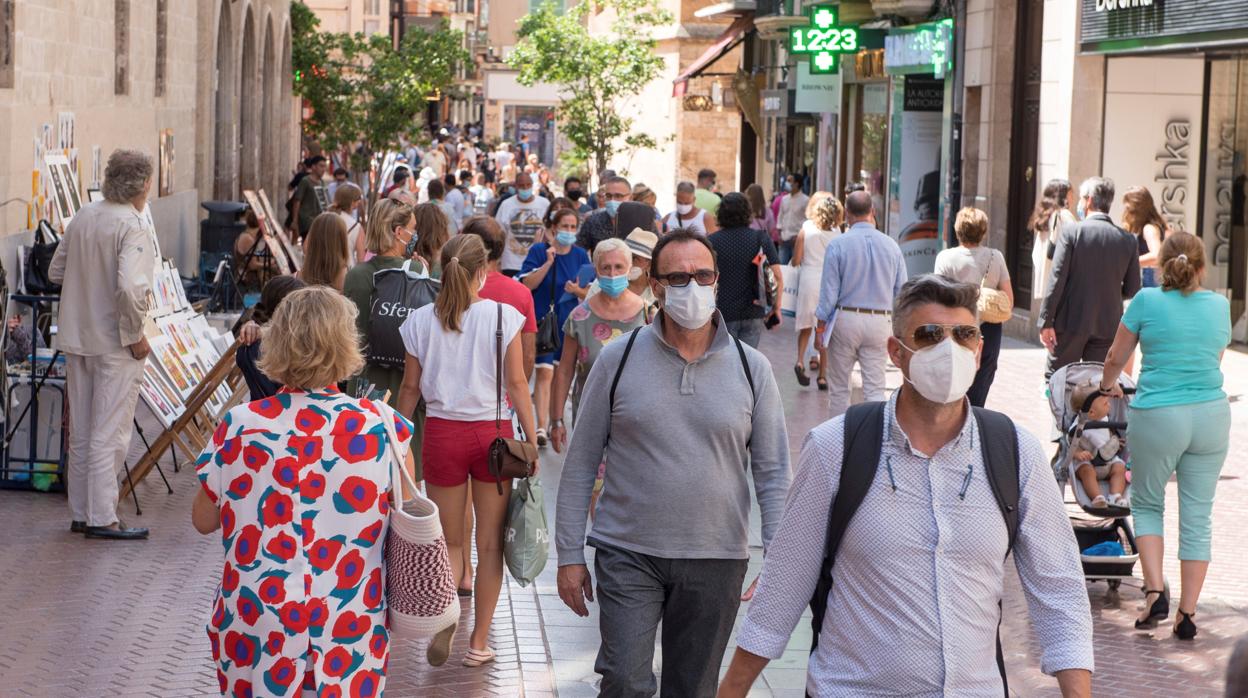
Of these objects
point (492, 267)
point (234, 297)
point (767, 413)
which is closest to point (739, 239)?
point (492, 267)

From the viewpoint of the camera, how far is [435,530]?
4766 millimetres

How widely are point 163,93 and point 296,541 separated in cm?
1809

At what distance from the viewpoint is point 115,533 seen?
953 cm

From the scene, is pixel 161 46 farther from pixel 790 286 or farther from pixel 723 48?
pixel 723 48

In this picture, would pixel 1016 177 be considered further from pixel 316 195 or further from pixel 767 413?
pixel 767 413

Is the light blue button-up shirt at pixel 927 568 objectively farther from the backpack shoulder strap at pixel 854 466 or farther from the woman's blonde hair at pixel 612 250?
the woman's blonde hair at pixel 612 250

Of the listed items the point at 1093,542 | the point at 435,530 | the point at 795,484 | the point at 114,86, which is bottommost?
the point at 1093,542

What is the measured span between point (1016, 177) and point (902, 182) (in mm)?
4480

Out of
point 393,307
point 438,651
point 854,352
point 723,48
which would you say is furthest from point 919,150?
point 438,651

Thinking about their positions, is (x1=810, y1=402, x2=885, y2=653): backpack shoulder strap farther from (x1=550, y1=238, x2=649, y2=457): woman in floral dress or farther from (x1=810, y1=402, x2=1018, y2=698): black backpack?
(x1=550, y1=238, x2=649, y2=457): woman in floral dress

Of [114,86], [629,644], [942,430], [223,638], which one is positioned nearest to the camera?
[942,430]

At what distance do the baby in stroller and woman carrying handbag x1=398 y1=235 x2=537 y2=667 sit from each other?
304 cm

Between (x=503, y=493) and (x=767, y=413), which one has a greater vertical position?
(x=767, y=413)

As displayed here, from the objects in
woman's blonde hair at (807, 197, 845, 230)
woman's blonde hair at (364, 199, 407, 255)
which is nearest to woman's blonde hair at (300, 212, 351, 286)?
woman's blonde hair at (364, 199, 407, 255)
